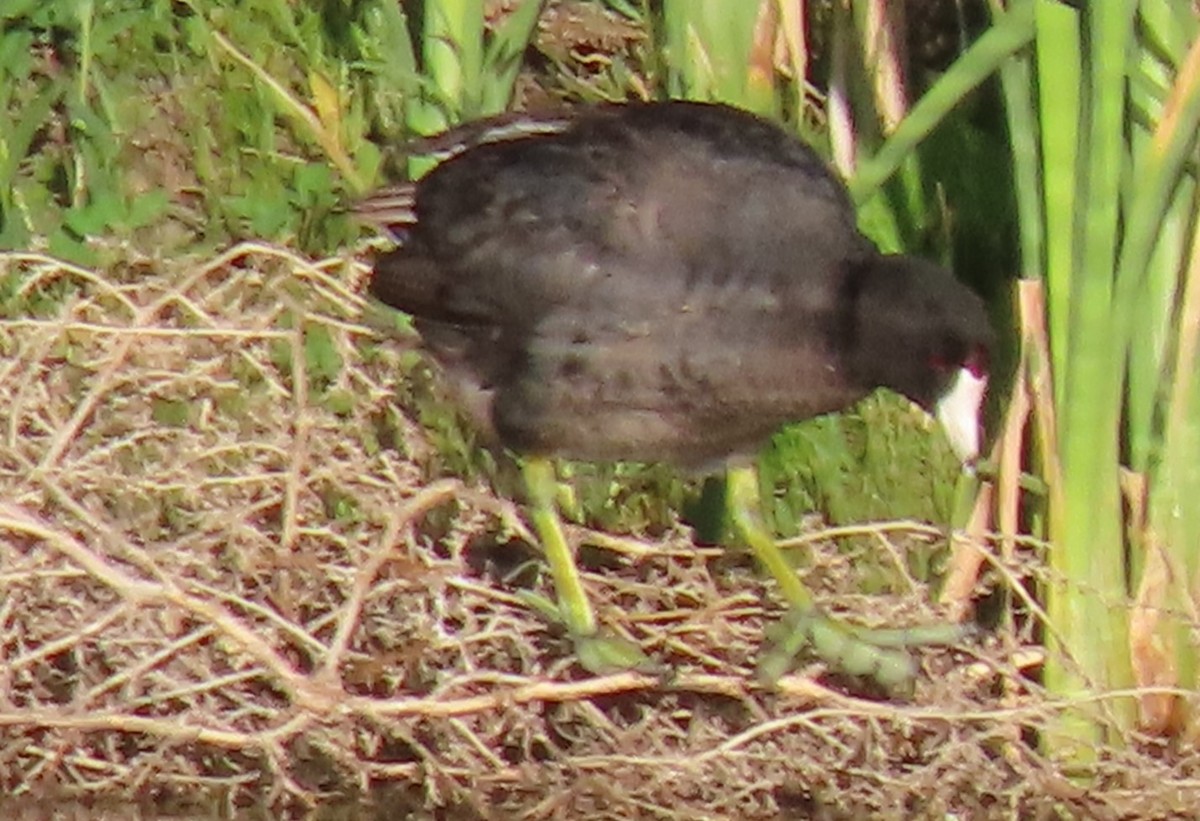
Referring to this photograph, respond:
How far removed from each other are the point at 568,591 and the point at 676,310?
46 cm

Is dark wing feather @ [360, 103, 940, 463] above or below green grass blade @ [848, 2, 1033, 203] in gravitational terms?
below

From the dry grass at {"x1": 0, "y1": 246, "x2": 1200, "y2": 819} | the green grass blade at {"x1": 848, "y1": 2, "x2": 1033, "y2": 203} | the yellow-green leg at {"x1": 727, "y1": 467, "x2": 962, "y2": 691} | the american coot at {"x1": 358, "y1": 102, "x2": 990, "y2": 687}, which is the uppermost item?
Answer: the green grass blade at {"x1": 848, "y1": 2, "x2": 1033, "y2": 203}

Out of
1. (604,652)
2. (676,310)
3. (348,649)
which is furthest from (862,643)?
(348,649)

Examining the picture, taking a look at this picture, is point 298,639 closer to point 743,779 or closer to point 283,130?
point 743,779

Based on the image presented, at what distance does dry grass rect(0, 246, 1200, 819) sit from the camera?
3.55 m

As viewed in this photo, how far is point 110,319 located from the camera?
165 inches

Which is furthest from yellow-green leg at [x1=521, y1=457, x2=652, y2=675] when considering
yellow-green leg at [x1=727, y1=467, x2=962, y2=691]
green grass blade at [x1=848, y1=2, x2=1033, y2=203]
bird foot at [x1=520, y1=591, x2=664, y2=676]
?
green grass blade at [x1=848, y1=2, x2=1033, y2=203]

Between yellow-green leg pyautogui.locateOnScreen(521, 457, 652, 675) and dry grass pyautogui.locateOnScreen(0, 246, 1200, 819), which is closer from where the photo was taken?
dry grass pyautogui.locateOnScreen(0, 246, 1200, 819)

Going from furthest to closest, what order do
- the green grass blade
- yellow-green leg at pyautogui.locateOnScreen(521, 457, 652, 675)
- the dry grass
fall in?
yellow-green leg at pyautogui.locateOnScreen(521, 457, 652, 675) → the dry grass → the green grass blade

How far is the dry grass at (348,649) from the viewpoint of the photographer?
3.55m

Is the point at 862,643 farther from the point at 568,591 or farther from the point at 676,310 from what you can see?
the point at 676,310

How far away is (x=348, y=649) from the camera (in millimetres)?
3729

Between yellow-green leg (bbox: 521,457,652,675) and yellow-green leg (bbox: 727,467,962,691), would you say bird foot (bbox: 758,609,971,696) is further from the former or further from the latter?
yellow-green leg (bbox: 521,457,652,675)

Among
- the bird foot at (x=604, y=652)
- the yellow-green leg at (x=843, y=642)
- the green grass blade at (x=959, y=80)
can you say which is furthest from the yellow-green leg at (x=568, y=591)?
the green grass blade at (x=959, y=80)
